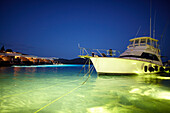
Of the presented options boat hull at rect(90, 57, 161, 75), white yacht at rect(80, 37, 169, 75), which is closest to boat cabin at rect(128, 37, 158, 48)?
white yacht at rect(80, 37, 169, 75)

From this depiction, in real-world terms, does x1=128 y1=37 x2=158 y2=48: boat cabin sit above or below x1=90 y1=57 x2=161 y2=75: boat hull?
above

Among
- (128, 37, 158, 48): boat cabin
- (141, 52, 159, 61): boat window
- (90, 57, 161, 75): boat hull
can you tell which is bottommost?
(90, 57, 161, 75): boat hull

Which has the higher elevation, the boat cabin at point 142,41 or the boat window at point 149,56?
the boat cabin at point 142,41

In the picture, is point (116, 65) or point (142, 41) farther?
point (142, 41)

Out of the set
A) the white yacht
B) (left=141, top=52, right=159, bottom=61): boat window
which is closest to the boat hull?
the white yacht

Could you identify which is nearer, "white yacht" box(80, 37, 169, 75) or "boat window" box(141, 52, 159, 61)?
"white yacht" box(80, 37, 169, 75)

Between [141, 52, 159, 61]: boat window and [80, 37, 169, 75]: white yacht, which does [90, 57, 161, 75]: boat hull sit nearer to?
[80, 37, 169, 75]: white yacht

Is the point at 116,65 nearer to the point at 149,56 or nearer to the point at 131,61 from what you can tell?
the point at 131,61

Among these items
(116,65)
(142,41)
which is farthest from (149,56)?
(116,65)

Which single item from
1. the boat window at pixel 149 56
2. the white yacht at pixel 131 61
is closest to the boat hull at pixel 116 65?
the white yacht at pixel 131 61

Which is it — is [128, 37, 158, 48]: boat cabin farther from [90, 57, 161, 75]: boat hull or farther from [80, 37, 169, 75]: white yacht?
[90, 57, 161, 75]: boat hull

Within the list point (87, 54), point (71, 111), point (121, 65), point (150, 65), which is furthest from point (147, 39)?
point (71, 111)

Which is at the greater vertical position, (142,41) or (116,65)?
(142,41)

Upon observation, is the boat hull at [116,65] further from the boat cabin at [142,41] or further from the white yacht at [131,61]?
the boat cabin at [142,41]
